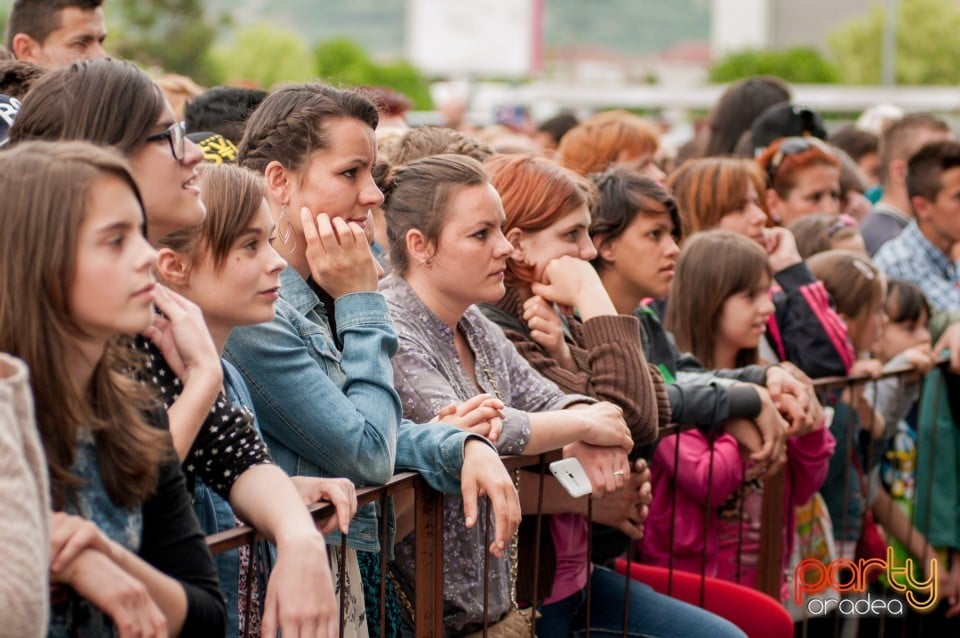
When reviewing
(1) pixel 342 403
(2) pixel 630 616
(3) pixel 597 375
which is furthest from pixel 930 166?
(1) pixel 342 403

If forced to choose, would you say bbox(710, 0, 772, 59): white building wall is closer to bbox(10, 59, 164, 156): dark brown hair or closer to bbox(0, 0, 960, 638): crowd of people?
bbox(0, 0, 960, 638): crowd of people

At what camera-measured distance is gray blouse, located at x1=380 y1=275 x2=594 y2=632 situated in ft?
11.3

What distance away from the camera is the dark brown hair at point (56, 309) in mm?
2141

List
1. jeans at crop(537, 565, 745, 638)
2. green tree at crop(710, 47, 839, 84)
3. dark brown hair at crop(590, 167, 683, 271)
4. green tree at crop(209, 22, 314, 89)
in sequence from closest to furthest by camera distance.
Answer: jeans at crop(537, 565, 745, 638) → dark brown hair at crop(590, 167, 683, 271) → green tree at crop(710, 47, 839, 84) → green tree at crop(209, 22, 314, 89)

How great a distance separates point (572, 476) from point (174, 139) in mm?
1448

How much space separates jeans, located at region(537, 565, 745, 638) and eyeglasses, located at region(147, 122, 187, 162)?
6.24 feet

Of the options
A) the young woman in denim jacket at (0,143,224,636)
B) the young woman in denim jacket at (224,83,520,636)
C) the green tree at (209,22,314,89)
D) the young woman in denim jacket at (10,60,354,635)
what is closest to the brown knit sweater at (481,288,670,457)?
the young woman in denim jacket at (224,83,520,636)

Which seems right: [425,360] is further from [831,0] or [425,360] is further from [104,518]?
[831,0]

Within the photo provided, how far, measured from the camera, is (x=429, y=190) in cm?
372

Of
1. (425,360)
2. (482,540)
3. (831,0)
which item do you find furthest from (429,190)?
(831,0)

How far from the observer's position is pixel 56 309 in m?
2.16

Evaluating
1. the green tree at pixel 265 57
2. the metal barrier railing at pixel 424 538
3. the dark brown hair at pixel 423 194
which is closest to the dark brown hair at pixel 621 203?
the dark brown hair at pixel 423 194

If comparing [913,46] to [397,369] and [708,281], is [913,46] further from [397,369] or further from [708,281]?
[397,369]

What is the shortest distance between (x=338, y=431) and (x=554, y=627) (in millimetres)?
1366
